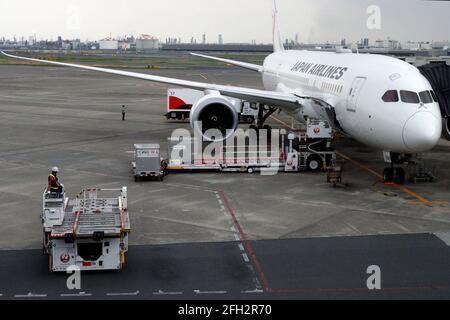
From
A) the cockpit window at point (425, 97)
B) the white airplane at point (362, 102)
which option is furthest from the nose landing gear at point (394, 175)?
the cockpit window at point (425, 97)

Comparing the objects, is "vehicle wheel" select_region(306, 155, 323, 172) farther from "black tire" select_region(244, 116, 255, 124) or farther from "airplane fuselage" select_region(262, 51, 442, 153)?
"black tire" select_region(244, 116, 255, 124)

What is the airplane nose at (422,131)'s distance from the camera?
1895 cm

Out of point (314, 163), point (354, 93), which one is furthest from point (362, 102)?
point (314, 163)

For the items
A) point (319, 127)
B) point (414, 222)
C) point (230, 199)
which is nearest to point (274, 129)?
point (319, 127)

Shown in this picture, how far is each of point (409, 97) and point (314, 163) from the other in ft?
19.2

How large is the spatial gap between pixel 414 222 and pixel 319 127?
7892mm

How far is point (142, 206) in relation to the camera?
18.9m

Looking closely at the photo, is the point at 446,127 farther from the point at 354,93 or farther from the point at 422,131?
the point at 422,131

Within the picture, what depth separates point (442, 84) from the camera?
79.5 feet

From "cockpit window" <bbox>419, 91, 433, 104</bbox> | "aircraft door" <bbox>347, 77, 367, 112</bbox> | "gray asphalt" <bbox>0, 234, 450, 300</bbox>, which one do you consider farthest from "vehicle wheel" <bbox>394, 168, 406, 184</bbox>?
"gray asphalt" <bbox>0, 234, 450, 300</bbox>

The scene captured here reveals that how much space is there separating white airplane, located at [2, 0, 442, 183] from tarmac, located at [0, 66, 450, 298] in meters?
2.07

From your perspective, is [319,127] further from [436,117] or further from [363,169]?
[436,117]

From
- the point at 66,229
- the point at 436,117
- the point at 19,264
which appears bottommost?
the point at 19,264

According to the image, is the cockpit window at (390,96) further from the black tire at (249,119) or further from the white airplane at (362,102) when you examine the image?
the black tire at (249,119)
